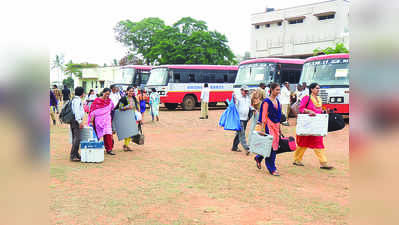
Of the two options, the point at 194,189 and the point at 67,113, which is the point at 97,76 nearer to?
the point at 67,113

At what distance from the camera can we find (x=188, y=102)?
78.1ft

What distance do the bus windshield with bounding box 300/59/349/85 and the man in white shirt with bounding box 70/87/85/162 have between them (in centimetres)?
978

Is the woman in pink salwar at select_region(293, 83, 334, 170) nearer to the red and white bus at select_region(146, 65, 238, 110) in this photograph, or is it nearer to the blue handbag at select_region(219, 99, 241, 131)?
the blue handbag at select_region(219, 99, 241, 131)

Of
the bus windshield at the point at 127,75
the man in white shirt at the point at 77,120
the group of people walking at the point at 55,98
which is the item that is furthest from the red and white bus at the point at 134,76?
the man in white shirt at the point at 77,120

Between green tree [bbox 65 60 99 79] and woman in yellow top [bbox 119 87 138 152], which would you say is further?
green tree [bbox 65 60 99 79]

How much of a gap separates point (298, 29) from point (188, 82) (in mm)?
24807

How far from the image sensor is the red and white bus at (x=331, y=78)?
13.7 m

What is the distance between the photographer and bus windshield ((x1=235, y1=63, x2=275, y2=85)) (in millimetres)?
18828

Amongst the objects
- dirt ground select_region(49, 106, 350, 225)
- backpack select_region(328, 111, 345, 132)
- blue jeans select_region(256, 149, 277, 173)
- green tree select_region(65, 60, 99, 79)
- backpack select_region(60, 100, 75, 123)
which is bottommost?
dirt ground select_region(49, 106, 350, 225)

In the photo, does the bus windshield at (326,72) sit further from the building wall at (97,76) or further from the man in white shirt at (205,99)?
the building wall at (97,76)

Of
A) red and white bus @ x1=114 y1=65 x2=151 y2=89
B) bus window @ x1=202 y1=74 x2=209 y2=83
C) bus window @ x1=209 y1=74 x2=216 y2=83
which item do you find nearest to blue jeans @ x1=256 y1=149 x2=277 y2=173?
bus window @ x1=202 y1=74 x2=209 y2=83

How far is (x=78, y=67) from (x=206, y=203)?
229 feet
